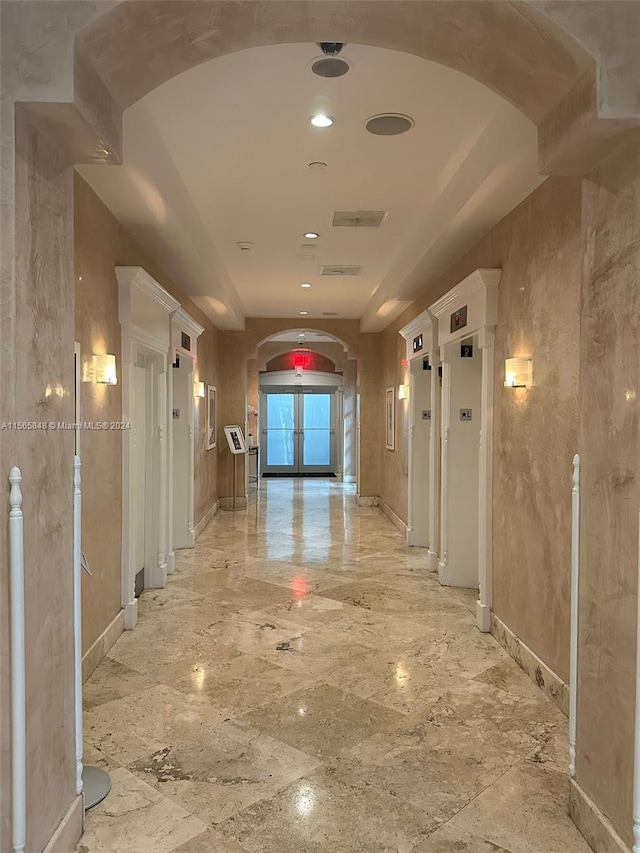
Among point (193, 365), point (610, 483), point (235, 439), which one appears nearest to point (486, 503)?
point (610, 483)

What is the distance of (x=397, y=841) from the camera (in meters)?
2.49

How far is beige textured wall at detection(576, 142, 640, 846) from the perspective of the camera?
2203 mm

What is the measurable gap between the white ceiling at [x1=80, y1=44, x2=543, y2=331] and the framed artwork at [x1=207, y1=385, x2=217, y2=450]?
3.41 m

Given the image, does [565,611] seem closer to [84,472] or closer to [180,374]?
[84,472]

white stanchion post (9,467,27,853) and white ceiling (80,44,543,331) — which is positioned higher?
white ceiling (80,44,543,331)

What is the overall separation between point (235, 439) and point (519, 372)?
742cm

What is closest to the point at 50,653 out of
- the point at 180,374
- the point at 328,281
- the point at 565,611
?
the point at 565,611

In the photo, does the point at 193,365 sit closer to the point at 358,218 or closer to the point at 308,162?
the point at 358,218

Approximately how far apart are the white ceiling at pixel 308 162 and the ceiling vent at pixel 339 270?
46 centimetres

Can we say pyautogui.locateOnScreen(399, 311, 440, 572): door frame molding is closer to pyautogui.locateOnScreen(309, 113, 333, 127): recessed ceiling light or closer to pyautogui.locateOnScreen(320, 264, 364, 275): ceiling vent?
pyautogui.locateOnScreen(320, 264, 364, 275): ceiling vent

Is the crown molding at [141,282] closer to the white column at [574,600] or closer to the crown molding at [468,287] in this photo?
the crown molding at [468,287]

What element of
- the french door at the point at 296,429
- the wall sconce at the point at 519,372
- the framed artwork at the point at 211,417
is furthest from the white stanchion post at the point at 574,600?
the french door at the point at 296,429

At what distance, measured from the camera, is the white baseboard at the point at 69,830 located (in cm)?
226

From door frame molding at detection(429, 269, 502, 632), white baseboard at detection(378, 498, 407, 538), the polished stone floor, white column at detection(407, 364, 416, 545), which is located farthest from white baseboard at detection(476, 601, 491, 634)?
white baseboard at detection(378, 498, 407, 538)
